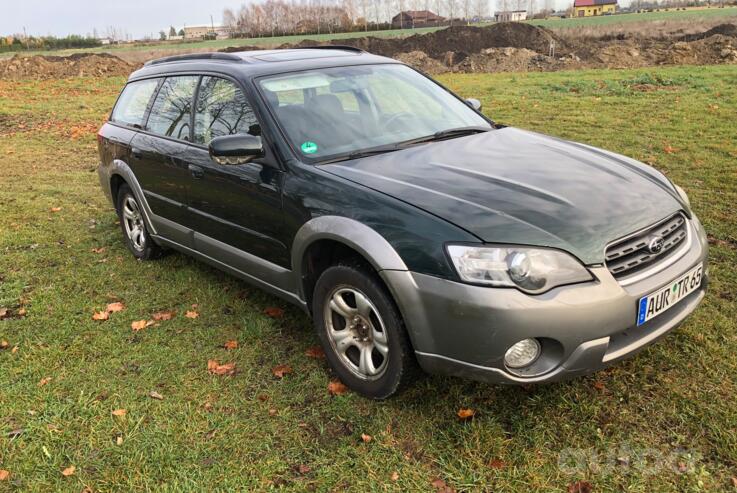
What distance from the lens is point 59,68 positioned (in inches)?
1089

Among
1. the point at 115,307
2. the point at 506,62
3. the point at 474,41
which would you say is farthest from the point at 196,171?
the point at 474,41

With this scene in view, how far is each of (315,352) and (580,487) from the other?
70.7 inches

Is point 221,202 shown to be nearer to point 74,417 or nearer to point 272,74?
point 272,74

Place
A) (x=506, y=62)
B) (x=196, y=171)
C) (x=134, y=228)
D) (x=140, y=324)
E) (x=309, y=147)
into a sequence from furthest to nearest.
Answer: (x=506, y=62), (x=134, y=228), (x=140, y=324), (x=196, y=171), (x=309, y=147)

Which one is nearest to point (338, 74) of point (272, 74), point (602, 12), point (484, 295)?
point (272, 74)

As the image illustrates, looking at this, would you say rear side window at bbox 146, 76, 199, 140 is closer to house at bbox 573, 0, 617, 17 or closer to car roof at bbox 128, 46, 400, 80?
car roof at bbox 128, 46, 400, 80

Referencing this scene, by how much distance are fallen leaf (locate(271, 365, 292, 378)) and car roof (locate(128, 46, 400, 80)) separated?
6.11 ft

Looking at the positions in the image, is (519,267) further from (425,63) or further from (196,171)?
(425,63)

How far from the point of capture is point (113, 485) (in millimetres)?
2812

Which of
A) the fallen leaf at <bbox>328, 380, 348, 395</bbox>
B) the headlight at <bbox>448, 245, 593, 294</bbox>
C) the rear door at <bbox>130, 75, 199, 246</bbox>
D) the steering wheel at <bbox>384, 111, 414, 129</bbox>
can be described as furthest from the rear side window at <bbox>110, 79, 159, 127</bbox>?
the headlight at <bbox>448, 245, 593, 294</bbox>

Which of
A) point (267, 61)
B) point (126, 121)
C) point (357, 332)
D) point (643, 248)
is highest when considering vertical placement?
point (267, 61)

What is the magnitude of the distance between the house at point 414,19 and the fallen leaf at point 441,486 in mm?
80306

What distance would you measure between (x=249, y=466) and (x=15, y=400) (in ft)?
5.25

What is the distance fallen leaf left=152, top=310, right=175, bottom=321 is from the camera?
4.43 metres
